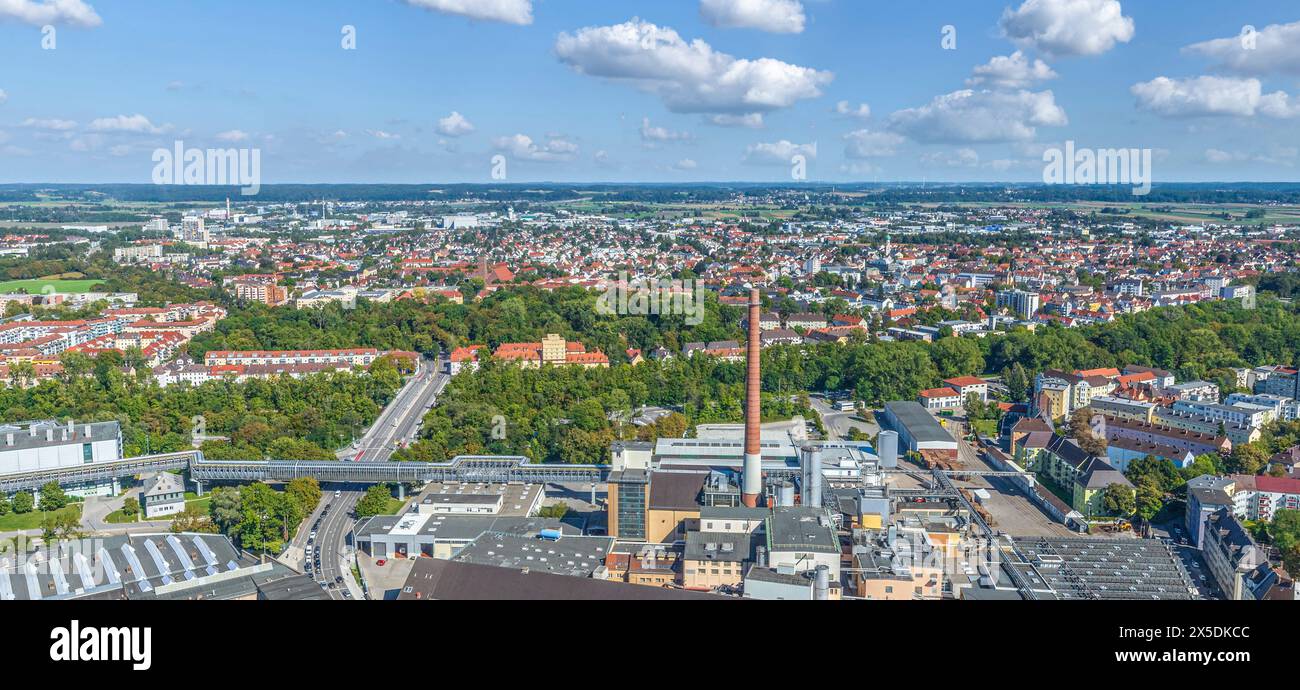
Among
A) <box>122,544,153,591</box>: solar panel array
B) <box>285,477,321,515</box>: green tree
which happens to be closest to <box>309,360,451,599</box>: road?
<box>285,477,321,515</box>: green tree

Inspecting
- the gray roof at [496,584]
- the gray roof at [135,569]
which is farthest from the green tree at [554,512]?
the gray roof at [135,569]

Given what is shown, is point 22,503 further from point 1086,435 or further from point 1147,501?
point 1086,435

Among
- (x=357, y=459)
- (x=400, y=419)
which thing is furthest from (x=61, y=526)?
(x=400, y=419)

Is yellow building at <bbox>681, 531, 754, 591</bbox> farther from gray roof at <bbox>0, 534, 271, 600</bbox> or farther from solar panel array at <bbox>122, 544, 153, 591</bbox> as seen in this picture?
solar panel array at <bbox>122, 544, 153, 591</bbox>
